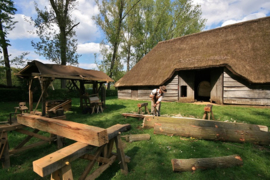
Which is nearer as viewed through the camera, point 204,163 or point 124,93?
point 204,163

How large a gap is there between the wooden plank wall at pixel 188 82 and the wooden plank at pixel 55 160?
13127 millimetres

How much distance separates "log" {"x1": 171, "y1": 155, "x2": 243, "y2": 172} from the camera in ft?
10.2

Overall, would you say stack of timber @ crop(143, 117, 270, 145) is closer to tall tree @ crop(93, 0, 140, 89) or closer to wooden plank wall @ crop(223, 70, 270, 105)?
wooden plank wall @ crop(223, 70, 270, 105)

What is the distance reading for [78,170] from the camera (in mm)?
3287

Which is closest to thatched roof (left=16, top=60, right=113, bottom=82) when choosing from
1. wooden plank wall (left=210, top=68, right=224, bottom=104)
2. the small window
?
the small window

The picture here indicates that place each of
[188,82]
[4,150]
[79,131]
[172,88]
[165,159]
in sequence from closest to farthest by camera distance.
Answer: [79,131] → [4,150] → [165,159] → [188,82] → [172,88]

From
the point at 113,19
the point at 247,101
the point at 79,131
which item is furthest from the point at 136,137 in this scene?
the point at 113,19

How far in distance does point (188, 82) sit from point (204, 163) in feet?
38.3

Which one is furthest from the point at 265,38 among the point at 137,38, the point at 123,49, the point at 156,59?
the point at 123,49

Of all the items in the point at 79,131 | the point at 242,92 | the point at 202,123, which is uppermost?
the point at 242,92

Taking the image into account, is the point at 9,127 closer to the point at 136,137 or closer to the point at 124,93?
the point at 136,137

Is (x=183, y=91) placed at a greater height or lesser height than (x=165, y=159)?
greater

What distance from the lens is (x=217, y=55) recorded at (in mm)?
12672

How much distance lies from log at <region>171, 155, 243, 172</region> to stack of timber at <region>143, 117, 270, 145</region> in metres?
1.45
